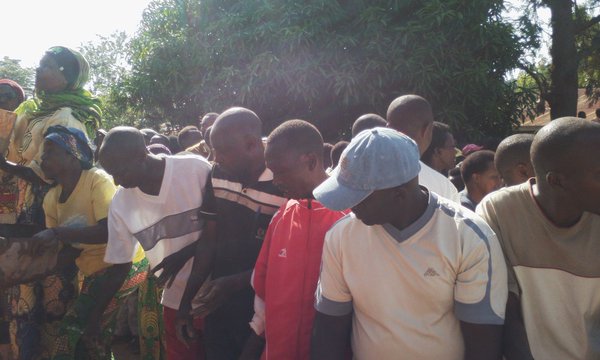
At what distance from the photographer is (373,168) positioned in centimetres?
170

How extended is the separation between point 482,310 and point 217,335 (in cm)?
150

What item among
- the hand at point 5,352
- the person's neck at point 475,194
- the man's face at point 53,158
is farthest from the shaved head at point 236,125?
the hand at point 5,352

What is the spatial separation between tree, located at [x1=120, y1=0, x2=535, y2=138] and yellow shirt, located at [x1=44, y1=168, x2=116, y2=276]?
561cm

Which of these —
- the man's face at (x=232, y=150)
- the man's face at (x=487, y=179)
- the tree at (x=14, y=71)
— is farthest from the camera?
the tree at (x=14, y=71)

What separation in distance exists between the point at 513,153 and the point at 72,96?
317 centimetres

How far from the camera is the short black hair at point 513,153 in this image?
2.90 m

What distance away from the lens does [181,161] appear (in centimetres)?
299

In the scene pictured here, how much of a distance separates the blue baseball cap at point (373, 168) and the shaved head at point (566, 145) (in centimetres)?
42

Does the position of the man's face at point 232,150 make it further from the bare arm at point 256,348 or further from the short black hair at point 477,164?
the short black hair at point 477,164

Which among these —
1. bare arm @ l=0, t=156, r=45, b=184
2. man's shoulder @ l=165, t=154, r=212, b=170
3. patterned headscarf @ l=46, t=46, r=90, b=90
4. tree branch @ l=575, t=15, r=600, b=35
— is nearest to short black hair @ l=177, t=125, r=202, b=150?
patterned headscarf @ l=46, t=46, r=90, b=90

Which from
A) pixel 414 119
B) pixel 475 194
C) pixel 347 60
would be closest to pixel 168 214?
pixel 414 119

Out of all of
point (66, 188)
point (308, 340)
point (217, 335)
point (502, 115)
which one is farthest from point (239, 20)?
point (308, 340)

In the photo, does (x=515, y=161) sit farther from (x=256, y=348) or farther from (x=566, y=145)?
(x=256, y=348)

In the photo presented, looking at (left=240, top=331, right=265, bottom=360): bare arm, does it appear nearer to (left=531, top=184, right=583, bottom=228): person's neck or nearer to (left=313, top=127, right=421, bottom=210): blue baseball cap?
(left=313, top=127, right=421, bottom=210): blue baseball cap
